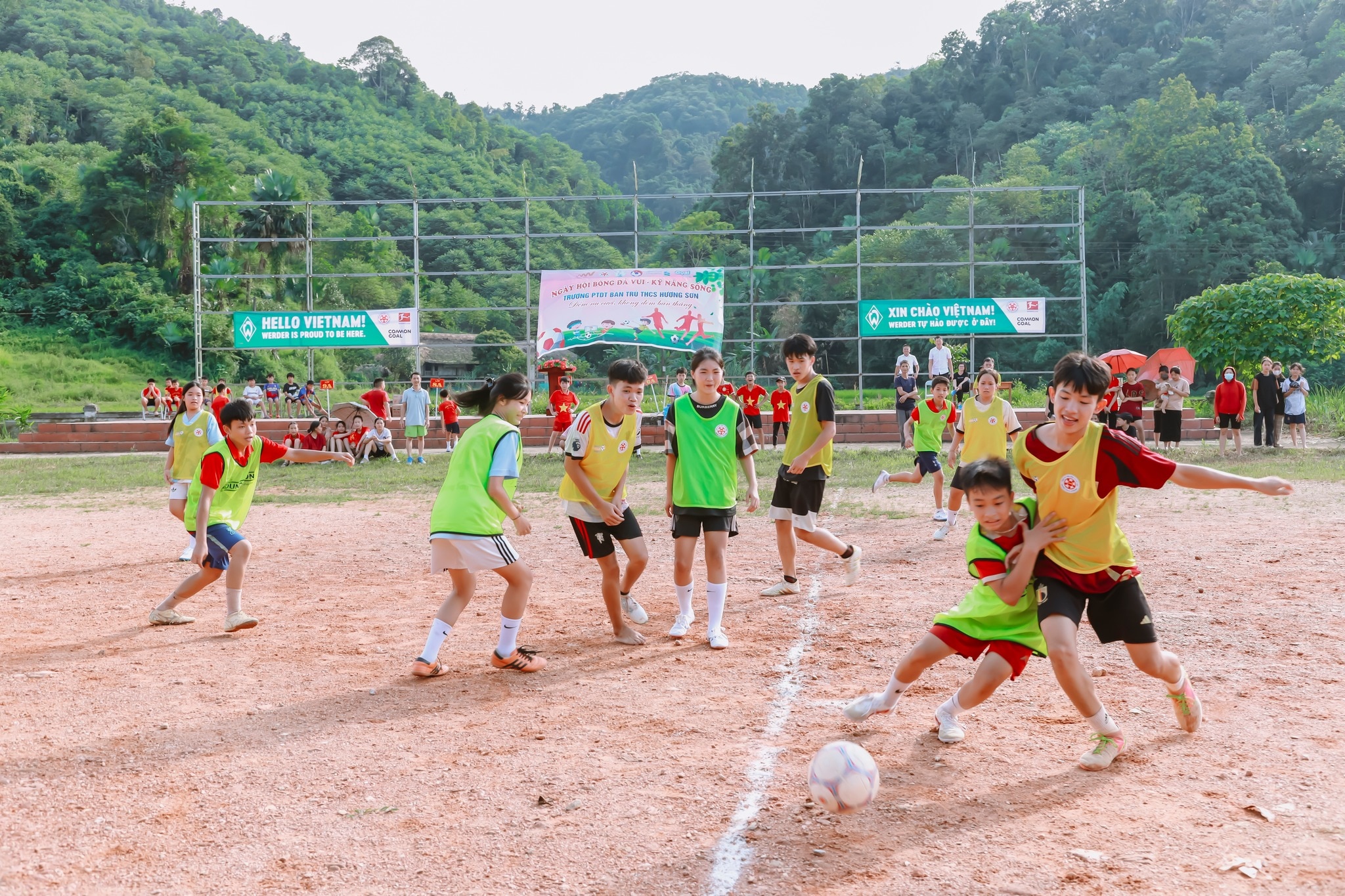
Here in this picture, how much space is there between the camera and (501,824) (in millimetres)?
3475

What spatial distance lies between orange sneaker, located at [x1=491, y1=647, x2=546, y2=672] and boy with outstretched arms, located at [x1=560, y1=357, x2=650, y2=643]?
0.61 metres

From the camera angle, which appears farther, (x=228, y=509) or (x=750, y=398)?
(x=750, y=398)

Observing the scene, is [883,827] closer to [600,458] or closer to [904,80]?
[600,458]

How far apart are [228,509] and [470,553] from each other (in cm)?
224

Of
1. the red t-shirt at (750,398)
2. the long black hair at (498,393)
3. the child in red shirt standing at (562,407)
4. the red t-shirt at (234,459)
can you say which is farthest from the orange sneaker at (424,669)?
the red t-shirt at (750,398)

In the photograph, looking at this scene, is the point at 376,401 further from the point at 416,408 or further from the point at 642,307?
the point at 642,307

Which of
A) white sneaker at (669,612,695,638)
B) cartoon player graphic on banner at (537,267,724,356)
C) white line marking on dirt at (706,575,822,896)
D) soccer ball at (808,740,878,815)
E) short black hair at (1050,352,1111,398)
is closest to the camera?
white line marking on dirt at (706,575,822,896)

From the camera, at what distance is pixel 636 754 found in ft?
13.5

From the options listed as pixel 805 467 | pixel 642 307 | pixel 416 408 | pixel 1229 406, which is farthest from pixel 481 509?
pixel 642 307

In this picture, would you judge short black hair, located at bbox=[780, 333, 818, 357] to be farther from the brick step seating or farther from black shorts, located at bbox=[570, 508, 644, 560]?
the brick step seating

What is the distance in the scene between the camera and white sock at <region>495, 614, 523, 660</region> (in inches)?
211

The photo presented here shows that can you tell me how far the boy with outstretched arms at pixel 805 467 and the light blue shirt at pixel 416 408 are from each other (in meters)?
13.5

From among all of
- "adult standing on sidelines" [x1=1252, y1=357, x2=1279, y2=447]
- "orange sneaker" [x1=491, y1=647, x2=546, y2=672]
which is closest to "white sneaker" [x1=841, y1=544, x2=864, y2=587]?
"orange sneaker" [x1=491, y1=647, x2=546, y2=672]

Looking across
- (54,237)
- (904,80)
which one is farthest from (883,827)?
(904,80)
